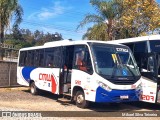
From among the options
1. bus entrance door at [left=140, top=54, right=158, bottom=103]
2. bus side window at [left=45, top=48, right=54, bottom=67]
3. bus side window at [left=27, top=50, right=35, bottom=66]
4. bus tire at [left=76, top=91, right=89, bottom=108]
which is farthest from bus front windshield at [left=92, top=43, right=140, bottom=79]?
bus side window at [left=27, top=50, right=35, bottom=66]

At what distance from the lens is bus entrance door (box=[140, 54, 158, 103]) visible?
41.4 feet

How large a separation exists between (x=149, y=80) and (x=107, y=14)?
38.9 feet

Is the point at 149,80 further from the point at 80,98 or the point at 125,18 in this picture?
the point at 125,18

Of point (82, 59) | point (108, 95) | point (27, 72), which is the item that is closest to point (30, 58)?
point (27, 72)

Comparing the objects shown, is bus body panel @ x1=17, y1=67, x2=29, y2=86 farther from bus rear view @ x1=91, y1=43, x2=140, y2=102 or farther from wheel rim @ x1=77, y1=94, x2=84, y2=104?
bus rear view @ x1=91, y1=43, x2=140, y2=102

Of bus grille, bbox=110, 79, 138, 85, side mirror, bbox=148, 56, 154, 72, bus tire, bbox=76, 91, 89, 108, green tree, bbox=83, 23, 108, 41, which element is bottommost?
bus tire, bbox=76, 91, 89, 108

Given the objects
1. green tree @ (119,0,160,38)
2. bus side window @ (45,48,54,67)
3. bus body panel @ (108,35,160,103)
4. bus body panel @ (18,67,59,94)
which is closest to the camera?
bus body panel @ (108,35,160,103)

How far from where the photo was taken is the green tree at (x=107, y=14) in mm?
23844

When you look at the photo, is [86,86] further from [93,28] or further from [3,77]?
[93,28]

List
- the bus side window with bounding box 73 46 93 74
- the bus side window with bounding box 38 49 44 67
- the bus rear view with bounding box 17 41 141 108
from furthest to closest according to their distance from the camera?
the bus side window with bounding box 38 49 44 67 → the bus side window with bounding box 73 46 93 74 → the bus rear view with bounding box 17 41 141 108

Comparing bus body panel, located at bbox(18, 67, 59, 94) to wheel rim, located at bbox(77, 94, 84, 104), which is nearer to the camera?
wheel rim, located at bbox(77, 94, 84, 104)

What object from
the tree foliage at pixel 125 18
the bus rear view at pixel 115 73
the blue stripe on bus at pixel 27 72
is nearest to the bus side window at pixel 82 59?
the bus rear view at pixel 115 73

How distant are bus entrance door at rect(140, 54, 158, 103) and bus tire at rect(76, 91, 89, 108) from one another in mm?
2360

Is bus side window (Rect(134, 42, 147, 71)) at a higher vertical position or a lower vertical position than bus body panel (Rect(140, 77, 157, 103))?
higher
